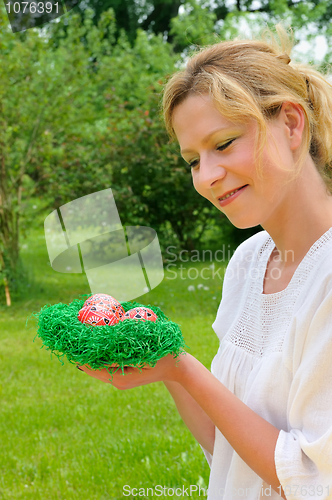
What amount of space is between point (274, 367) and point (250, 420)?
0.17 meters

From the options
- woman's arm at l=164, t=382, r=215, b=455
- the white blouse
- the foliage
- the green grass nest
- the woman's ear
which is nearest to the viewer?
the white blouse

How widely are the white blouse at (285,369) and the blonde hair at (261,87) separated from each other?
0.36 m

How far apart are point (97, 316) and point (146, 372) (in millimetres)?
362

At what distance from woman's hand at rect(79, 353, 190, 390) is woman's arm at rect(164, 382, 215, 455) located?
1.20 feet

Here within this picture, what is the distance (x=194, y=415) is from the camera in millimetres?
1782

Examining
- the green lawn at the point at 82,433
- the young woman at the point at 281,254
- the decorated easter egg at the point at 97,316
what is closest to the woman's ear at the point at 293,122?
the young woman at the point at 281,254

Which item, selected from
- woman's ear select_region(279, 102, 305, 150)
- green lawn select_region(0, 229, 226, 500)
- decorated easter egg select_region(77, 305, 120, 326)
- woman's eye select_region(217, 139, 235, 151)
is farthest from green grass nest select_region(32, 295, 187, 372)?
green lawn select_region(0, 229, 226, 500)

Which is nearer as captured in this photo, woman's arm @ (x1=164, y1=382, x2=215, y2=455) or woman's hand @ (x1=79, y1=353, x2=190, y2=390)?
woman's hand @ (x1=79, y1=353, x2=190, y2=390)

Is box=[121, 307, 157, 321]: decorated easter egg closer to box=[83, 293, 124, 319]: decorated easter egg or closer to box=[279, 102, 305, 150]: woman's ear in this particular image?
box=[83, 293, 124, 319]: decorated easter egg

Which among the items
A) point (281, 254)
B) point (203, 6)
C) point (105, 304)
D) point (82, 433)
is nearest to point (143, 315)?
point (105, 304)

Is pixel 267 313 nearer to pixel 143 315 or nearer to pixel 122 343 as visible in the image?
pixel 143 315

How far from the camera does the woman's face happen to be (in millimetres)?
1385

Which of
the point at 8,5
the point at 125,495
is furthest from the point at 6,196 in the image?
the point at 125,495

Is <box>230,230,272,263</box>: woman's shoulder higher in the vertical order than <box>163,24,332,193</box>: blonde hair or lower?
lower
